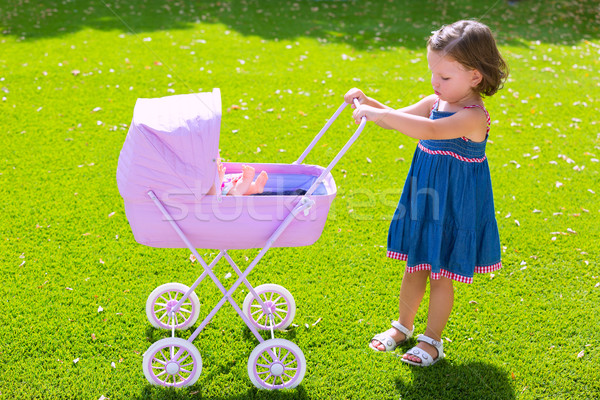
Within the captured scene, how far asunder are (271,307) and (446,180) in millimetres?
1252

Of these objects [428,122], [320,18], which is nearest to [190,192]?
[428,122]

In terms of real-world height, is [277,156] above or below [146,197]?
below

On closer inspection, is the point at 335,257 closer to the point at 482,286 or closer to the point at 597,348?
the point at 482,286

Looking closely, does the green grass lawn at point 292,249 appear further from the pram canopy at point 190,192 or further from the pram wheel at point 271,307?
the pram canopy at point 190,192

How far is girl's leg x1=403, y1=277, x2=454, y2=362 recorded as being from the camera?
2.87 meters

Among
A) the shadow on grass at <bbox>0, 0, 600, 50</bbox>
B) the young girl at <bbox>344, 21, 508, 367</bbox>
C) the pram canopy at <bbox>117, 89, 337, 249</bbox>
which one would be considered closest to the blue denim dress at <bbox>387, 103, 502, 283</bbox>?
the young girl at <bbox>344, 21, 508, 367</bbox>

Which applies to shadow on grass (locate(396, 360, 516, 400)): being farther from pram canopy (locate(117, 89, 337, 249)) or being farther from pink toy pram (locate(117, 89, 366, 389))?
pram canopy (locate(117, 89, 337, 249))

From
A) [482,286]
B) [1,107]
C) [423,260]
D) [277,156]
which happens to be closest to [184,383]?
[423,260]

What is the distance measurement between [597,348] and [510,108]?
4.17 metres

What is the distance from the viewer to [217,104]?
239 centimetres

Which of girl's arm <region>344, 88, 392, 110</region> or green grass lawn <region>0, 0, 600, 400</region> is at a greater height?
girl's arm <region>344, 88, 392, 110</region>

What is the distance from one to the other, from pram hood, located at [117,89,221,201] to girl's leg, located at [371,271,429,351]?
128 centimetres

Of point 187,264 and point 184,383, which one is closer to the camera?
point 184,383

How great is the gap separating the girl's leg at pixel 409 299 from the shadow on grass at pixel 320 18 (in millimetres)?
6468
